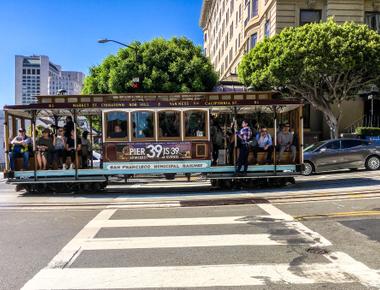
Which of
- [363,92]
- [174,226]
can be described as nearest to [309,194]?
[174,226]

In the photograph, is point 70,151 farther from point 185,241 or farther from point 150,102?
point 185,241

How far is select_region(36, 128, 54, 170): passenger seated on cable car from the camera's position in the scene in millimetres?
15224

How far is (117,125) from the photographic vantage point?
14.9m

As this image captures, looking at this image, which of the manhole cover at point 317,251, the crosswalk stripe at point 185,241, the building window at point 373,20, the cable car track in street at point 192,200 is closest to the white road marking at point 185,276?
the manhole cover at point 317,251

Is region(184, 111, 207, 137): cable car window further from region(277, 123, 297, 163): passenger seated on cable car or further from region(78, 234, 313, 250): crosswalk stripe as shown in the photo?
region(78, 234, 313, 250): crosswalk stripe

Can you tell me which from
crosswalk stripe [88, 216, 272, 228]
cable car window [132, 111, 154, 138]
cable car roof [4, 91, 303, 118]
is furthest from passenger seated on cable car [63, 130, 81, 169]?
crosswalk stripe [88, 216, 272, 228]

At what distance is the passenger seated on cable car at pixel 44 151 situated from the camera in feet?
49.9

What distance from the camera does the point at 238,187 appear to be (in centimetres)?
1545

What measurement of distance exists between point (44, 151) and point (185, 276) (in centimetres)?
1061

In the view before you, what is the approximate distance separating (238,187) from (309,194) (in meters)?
3.00

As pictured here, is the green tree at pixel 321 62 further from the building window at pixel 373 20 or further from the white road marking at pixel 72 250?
the white road marking at pixel 72 250

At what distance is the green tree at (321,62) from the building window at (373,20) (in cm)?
821

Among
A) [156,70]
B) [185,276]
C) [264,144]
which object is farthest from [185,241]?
[156,70]

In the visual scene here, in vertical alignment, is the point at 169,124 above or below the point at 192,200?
above
